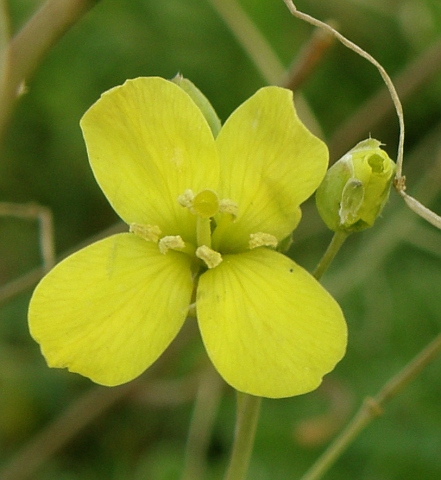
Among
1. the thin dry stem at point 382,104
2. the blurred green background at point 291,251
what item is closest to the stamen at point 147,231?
the blurred green background at point 291,251

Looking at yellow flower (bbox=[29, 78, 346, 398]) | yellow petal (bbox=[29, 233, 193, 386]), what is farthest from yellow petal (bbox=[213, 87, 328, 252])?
yellow petal (bbox=[29, 233, 193, 386])

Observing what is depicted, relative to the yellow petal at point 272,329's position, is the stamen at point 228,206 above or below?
above

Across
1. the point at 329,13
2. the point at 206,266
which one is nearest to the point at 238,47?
the point at 329,13

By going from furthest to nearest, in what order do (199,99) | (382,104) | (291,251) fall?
(291,251), (382,104), (199,99)

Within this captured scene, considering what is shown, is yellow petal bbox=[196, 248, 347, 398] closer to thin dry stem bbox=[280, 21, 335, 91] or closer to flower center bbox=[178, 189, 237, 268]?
flower center bbox=[178, 189, 237, 268]

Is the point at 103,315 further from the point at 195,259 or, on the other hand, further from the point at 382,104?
the point at 382,104

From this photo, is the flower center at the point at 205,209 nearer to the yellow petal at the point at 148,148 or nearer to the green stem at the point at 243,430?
the yellow petal at the point at 148,148

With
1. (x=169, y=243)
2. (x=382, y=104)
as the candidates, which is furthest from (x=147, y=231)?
(x=382, y=104)
